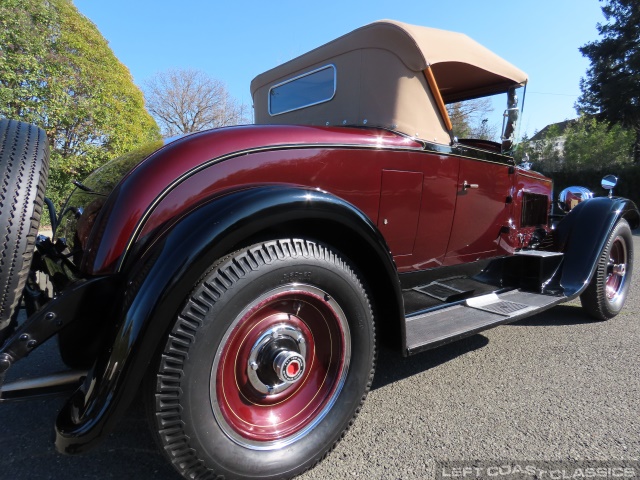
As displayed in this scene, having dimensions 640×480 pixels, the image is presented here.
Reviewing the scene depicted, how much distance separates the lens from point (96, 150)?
32.2 ft

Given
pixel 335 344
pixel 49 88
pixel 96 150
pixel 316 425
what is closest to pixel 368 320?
pixel 335 344

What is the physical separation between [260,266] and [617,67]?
1066 inches

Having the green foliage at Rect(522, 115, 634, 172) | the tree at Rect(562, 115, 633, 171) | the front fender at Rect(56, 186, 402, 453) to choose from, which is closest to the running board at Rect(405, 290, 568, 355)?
the front fender at Rect(56, 186, 402, 453)

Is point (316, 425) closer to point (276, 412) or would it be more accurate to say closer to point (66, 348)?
point (276, 412)

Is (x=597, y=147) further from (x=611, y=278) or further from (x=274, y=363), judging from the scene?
(x=274, y=363)

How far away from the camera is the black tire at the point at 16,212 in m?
1.27

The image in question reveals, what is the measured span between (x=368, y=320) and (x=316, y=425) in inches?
18.7

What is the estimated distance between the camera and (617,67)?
21109 millimetres

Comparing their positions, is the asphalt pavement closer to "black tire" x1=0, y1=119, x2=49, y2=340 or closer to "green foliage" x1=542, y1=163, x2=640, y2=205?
"black tire" x1=0, y1=119, x2=49, y2=340

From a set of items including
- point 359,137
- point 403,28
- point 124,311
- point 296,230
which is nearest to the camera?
point 124,311

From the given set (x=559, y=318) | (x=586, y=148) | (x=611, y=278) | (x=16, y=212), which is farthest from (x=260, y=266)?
(x=586, y=148)

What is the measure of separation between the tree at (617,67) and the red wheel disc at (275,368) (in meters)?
25.3

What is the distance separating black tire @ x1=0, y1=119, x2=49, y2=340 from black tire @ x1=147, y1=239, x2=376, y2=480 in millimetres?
551

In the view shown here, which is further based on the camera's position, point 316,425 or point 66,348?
point 66,348
